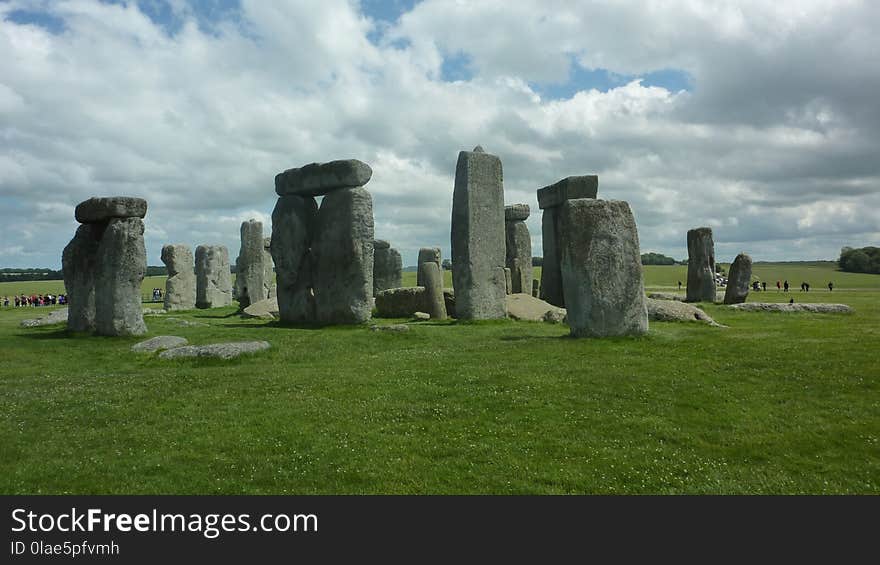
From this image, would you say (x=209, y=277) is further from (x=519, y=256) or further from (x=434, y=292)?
(x=434, y=292)

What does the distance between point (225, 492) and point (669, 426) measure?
571 centimetres

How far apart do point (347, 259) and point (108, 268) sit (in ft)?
23.7

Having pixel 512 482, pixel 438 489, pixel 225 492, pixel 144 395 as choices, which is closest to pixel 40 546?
pixel 225 492

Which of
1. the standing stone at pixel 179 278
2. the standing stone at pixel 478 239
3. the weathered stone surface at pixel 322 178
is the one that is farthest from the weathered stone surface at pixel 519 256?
the standing stone at pixel 179 278

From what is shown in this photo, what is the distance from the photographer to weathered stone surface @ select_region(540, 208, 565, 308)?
29.0m

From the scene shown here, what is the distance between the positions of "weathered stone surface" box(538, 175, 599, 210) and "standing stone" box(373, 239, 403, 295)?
11.5 metres

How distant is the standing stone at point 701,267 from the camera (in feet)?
112

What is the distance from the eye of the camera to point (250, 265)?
112ft

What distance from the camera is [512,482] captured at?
6.72 metres

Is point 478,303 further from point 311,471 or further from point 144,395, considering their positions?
point 311,471

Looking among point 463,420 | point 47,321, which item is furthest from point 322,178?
point 463,420

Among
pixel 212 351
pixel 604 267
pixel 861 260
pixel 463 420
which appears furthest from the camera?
pixel 861 260

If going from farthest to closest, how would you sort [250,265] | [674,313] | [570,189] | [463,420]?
[250,265], [570,189], [674,313], [463,420]

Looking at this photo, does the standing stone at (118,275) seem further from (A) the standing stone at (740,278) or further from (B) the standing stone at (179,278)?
(A) the standing stone at (740,278)
